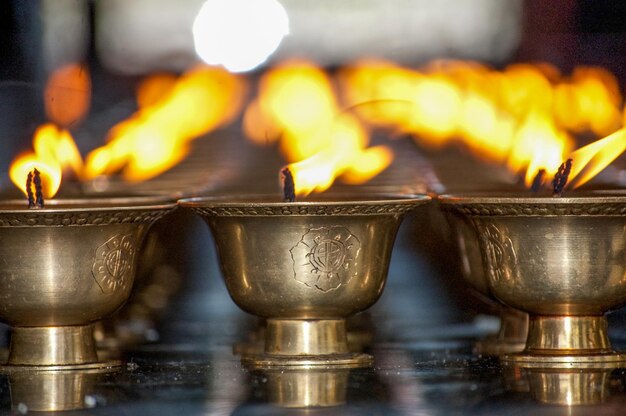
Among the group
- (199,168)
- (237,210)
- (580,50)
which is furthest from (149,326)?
(580,50)

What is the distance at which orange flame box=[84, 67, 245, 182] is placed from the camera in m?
2.64

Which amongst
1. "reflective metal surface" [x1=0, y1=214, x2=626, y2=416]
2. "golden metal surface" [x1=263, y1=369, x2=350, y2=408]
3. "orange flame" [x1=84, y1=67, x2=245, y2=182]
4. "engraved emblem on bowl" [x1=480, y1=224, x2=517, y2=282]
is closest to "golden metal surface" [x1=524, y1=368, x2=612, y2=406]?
"reflective metal surface" [x1=0, y1=214, x2=626, y2=416]

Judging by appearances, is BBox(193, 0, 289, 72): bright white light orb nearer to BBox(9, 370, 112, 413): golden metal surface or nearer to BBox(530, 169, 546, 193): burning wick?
BBox(530, 169, 546, 193): burning wick

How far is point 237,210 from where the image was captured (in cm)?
220

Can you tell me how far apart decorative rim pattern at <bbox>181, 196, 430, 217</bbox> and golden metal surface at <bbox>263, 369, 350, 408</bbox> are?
11.0 inches

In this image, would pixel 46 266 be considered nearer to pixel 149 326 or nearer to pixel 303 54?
pixel 149 326

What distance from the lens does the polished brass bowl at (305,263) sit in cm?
220

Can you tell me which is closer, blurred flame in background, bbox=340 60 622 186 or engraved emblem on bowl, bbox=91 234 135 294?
engraved emblem on bowl, bbox=91 234 135 294

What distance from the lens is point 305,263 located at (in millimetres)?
2219

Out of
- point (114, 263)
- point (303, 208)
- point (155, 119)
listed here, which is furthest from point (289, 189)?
point (155, 119)

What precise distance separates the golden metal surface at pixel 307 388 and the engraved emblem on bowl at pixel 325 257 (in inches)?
6.4

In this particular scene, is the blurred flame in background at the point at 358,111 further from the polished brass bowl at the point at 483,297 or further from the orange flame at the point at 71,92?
the polished brass bowl at the point at 483,297

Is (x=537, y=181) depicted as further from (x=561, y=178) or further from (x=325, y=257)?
(x=325, y=257)

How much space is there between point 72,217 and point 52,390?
30 cm
